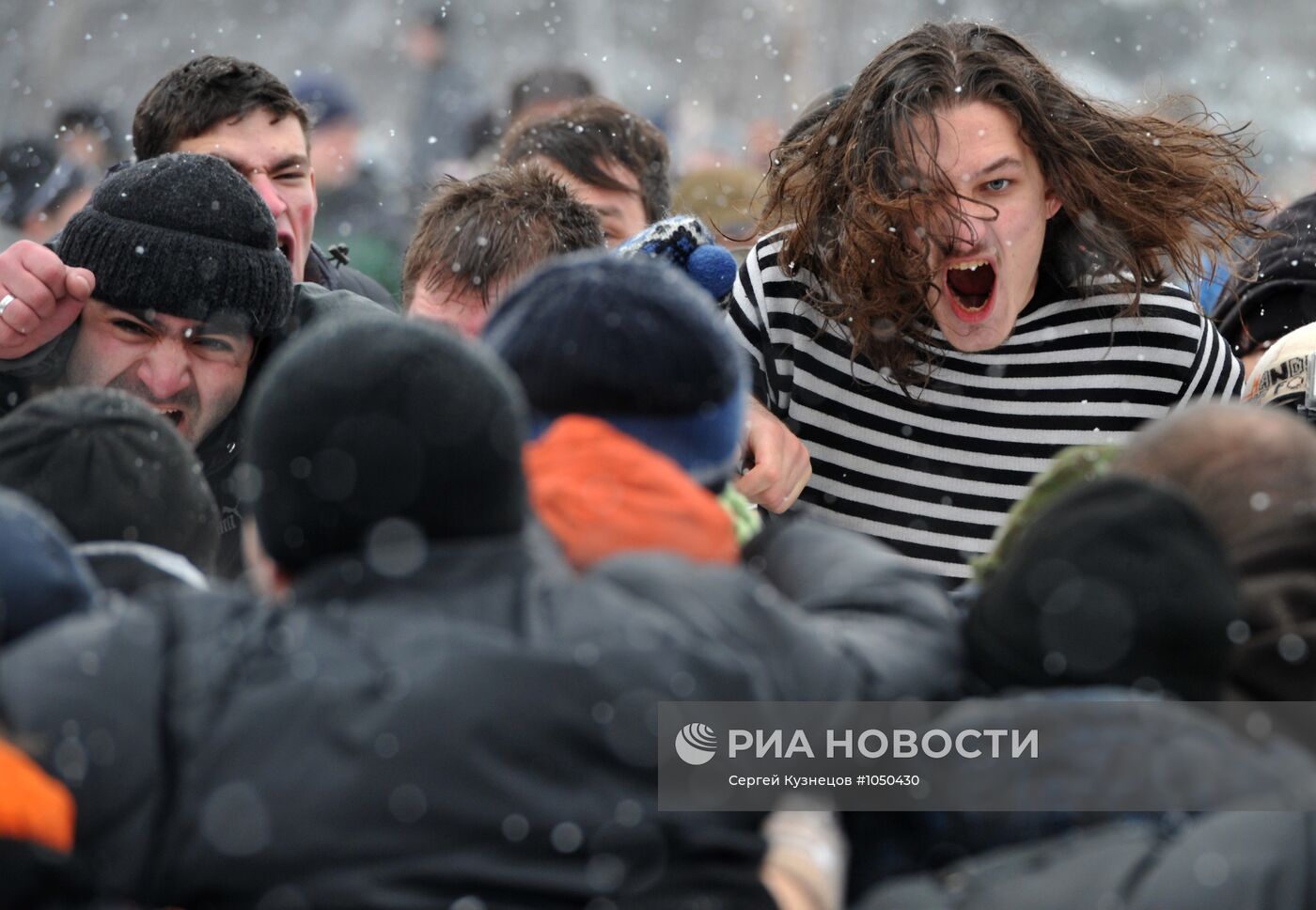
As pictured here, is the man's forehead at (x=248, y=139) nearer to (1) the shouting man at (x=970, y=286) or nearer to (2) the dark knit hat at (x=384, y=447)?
(1) the shouting man at (x=970, y=286)

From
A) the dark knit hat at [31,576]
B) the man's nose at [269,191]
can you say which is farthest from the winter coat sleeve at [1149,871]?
the man's nose at [269,191]

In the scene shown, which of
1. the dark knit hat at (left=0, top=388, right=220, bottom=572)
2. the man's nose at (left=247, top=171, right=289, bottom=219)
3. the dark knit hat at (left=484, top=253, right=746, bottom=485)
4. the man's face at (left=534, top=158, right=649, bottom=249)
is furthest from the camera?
the man's face at (left=534, top=158, right=649, bottom=249)

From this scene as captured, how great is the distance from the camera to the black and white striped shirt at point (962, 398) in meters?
3.94

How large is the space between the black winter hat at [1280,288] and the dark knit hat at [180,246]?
8.39ft

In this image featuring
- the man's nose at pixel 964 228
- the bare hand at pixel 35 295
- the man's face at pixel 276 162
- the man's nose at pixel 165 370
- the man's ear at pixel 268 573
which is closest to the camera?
the man's ear at pixel 268 573

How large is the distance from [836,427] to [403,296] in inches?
45.3

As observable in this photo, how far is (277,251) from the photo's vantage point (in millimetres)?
3697

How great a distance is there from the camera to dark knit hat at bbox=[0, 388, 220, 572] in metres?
2.41

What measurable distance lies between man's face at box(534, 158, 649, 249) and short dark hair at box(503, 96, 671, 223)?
1cm

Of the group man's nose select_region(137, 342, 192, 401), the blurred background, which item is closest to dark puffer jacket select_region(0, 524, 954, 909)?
man's nose select_region(137, 342, 192, 401)

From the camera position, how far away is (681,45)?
23.2 meters

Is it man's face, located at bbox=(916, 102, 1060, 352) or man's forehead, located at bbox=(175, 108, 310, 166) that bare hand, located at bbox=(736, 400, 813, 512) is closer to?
man's face, located at bbox=(916, 102, 1060, 352)

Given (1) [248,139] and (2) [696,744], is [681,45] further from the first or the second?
(2) [696,744]

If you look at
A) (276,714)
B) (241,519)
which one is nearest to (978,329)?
(241,519)
